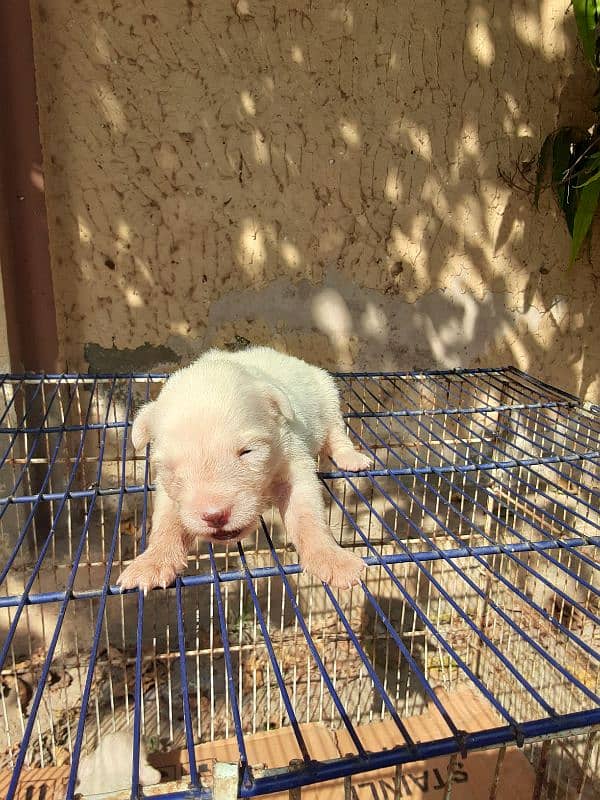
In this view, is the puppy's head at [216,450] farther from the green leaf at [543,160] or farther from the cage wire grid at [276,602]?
the green leaf at [543,160]

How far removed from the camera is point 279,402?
1.54m

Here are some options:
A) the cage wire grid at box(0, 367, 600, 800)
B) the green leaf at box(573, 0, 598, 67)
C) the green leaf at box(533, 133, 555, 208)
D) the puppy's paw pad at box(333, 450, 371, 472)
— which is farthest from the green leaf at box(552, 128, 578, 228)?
the puppy's paw pad at box(333, 450, 371, 472)

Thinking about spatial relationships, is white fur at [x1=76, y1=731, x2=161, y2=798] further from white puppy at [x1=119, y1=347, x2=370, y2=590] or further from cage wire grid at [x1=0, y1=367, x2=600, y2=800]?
white puppy at [x1=119, y1=347, x2=370, y2=590]

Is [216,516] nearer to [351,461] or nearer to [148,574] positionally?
[148,574]

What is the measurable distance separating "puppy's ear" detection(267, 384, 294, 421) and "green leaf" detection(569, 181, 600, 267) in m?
2.32

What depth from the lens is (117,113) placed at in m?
2.68

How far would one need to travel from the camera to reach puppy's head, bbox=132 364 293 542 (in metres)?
1.23

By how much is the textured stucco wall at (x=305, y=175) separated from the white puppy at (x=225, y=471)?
146cm

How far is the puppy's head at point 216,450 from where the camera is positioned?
1.23 metres

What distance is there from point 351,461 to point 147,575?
0.96 m

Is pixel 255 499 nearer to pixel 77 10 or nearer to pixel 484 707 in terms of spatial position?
pixel 484 707

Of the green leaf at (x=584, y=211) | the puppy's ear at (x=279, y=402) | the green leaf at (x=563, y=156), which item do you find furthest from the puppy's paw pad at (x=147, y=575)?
the green leaf at (x=563, y=156)

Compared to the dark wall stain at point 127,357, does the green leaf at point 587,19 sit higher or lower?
higher

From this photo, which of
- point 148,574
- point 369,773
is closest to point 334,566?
point 148,574
